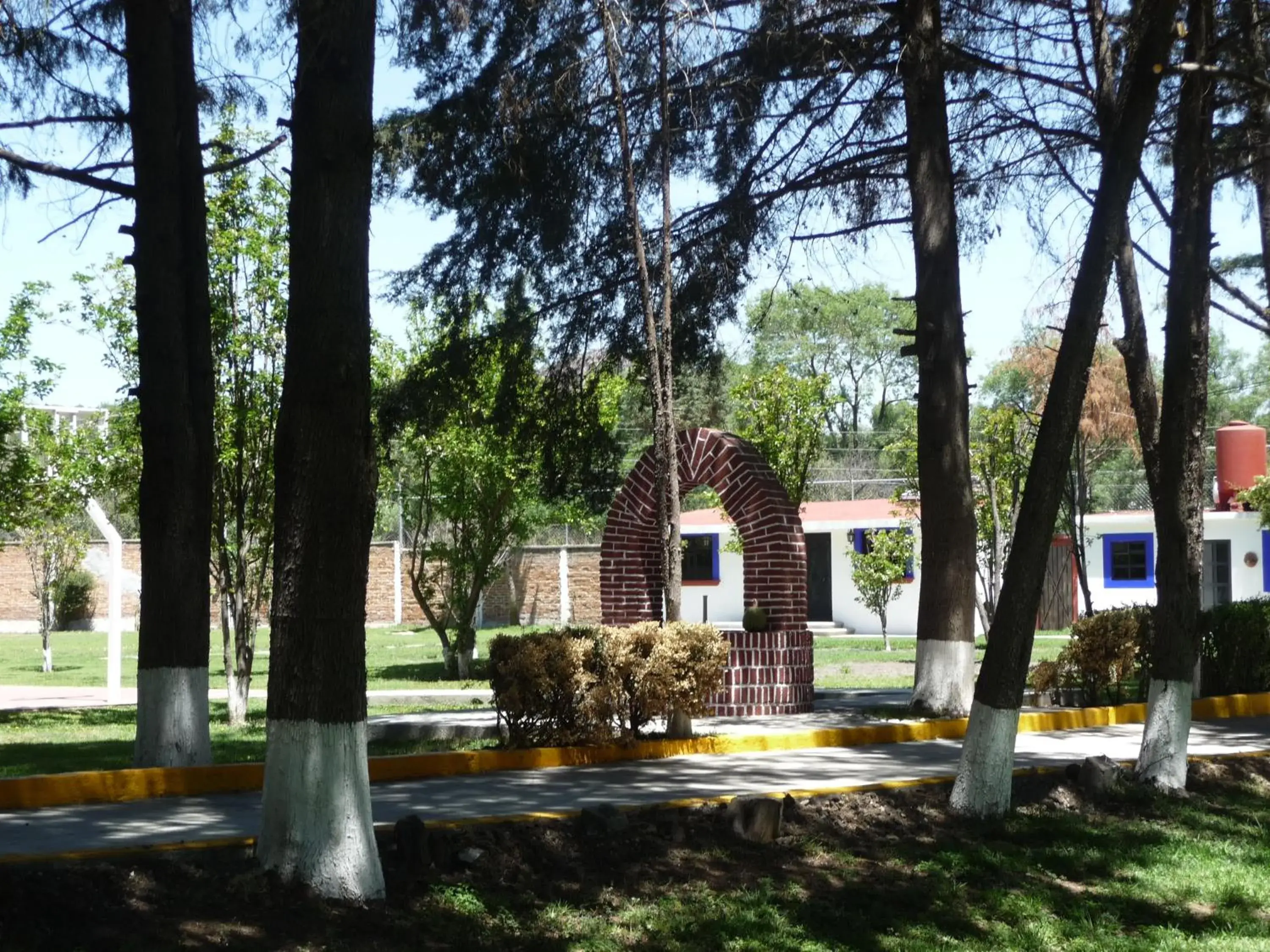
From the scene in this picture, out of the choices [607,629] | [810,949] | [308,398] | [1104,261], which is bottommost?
[810,949]

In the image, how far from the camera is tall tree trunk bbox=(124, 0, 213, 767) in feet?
31.1

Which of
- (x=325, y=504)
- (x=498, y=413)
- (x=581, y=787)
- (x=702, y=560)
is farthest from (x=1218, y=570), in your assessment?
(x=325, y=504)

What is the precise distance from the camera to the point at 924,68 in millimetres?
13109

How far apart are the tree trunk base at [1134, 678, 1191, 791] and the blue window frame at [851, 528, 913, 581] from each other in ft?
71.7

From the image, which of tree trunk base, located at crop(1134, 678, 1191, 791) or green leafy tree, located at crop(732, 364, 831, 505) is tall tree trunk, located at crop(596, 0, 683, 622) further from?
green leafy tree, located at crop(732, 364, 831, 505)

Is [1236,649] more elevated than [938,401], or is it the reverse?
[938,401]

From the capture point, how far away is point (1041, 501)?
8.70 metres

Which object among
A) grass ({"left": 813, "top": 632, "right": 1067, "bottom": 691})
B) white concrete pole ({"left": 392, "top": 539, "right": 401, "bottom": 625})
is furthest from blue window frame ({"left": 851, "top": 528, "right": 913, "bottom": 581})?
white concrete pole ({"left": 392, "top": 539, "right": 401, "bottom": 625})

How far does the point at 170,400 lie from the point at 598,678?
3547 mm

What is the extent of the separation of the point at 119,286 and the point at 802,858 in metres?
12.1

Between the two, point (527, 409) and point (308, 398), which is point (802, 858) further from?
point (527, 409)

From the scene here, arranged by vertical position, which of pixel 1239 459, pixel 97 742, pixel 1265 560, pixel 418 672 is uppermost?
pixel 1239 459

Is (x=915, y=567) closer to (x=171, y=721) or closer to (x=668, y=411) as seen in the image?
(x=668, y=411)

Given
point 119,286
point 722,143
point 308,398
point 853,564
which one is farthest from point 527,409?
point 853,564
